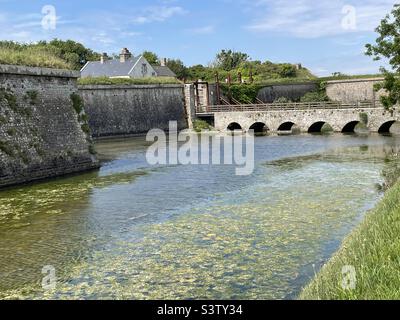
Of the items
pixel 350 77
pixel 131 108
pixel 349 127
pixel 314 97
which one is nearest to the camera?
pixel 349 127

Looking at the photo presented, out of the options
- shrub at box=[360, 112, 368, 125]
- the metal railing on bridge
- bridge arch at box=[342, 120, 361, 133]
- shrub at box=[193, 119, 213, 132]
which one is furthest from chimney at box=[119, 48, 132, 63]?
shrub at box=[360, 112, 368, 125]

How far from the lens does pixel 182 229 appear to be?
11.9 m

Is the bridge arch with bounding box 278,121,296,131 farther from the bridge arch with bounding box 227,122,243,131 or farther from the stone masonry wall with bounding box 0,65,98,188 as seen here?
the stone masonry wall with bounding box 0,65,98,188

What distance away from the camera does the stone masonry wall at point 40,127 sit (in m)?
18.4

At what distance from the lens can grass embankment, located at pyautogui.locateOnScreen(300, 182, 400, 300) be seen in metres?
5.42

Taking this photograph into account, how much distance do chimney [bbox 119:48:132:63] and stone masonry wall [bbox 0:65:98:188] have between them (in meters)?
40.6

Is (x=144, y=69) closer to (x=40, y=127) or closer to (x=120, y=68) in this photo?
(x=120, y=68)

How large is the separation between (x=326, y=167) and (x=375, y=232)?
14033 mm

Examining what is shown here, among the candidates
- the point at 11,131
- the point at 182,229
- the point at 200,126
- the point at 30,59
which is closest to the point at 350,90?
the point at 200,126

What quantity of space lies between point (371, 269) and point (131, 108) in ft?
138

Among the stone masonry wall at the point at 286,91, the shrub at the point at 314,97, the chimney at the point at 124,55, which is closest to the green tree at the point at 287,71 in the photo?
the stone masonry wall at the point at 286,91

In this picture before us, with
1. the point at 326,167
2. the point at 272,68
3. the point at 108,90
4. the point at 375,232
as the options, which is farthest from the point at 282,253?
the point at 272,68

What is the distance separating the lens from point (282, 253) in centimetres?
972

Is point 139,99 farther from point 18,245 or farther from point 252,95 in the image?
point 18,245
